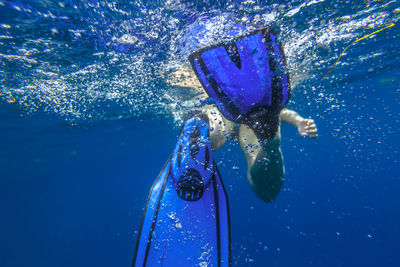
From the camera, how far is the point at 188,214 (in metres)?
4.25

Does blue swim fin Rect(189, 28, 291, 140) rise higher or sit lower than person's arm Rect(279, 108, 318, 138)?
higher

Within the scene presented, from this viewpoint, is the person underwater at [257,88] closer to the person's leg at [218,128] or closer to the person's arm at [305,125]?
the person's arm at [305,125]

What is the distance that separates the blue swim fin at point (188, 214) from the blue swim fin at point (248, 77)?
136 cm

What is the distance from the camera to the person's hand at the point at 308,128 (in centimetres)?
349

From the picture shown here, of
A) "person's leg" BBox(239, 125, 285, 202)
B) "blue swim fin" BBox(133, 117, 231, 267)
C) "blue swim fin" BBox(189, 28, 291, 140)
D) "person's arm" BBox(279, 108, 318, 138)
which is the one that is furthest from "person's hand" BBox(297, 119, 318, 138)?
"blue swim fin" BBox(133, 117, 231, 267)

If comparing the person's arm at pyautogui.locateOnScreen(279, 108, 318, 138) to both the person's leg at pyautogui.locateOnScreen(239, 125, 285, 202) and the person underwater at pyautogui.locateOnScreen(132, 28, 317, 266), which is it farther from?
the person's leg at pyautogui.locateOnScreen(239, 125, 285, 202)

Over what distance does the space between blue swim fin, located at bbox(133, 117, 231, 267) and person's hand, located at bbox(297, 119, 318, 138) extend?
1.97m

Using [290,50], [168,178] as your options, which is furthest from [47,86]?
[290,50]

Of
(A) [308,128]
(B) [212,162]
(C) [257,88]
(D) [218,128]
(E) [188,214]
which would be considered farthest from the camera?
(D) [218,128]

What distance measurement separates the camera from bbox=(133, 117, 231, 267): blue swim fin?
4000mm

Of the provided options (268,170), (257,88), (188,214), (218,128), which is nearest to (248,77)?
(257,88)

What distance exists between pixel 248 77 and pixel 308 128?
1.49 metres

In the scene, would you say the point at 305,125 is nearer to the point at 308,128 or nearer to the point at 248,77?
the point at 308,128

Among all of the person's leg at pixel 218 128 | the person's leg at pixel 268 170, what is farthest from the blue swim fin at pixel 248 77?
the person's leg at pixel 218 128
